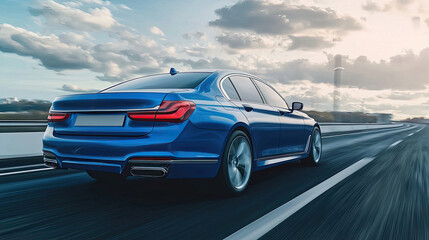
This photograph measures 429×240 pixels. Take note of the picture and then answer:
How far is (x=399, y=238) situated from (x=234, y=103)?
2.32 metres

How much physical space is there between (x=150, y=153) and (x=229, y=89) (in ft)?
5.12

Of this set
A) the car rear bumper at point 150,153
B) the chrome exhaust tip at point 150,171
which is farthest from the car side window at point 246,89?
the chrome exhaust tip at point 150,171

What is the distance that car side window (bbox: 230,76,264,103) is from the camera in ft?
16.8

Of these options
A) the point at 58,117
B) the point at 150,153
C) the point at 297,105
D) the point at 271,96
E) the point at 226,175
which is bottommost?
the point at 226,175

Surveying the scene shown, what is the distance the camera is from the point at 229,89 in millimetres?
4875

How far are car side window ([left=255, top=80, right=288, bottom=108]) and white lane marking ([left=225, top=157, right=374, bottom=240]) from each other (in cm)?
137

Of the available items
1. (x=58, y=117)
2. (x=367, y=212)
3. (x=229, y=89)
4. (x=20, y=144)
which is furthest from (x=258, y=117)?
(x=20, y=144)

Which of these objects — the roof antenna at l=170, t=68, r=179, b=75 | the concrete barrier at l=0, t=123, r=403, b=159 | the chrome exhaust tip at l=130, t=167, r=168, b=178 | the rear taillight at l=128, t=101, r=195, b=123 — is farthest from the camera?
the concrete barrier at l=0, t=123, r=403, b=159

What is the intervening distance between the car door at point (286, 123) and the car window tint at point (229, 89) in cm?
88

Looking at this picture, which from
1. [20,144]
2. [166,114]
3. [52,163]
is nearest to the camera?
[166,114]

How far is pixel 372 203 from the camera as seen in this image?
170 inches

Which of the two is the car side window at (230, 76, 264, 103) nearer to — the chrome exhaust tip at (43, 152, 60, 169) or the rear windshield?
the rear windshield

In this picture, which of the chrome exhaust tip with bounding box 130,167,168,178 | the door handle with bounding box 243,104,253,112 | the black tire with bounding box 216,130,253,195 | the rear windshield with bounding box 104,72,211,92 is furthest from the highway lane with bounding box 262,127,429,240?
the rear windshield with bounding box 104,72,211,92

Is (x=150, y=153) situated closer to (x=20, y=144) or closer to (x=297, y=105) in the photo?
(x=297, y=105)
